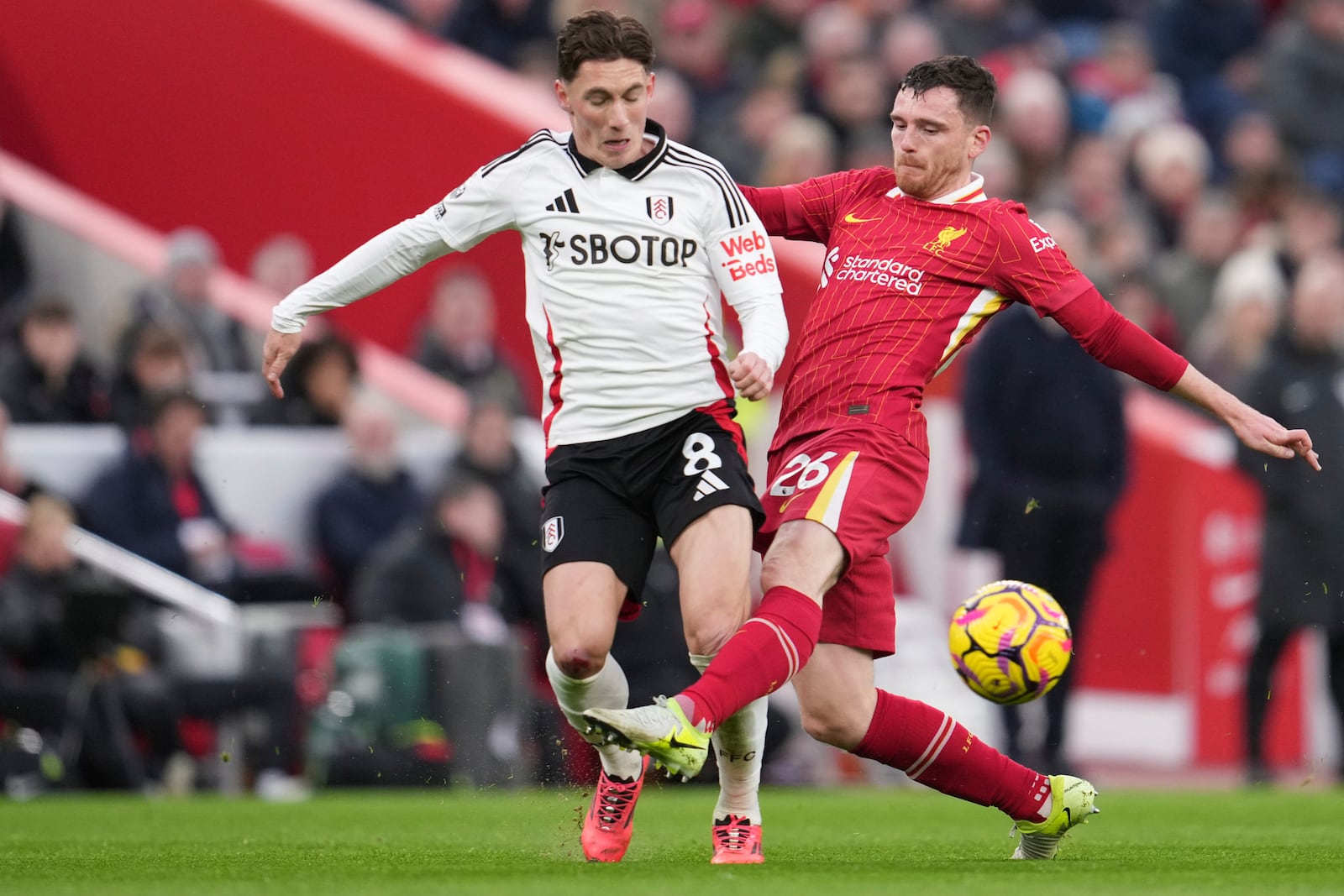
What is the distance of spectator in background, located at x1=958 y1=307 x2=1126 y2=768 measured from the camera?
1077 cm

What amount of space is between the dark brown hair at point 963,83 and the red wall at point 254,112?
706 cm

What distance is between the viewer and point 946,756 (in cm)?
630

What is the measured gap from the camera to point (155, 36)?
13.5m

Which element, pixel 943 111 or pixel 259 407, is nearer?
pixel 943 111

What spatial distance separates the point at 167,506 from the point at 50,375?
3.83 feet

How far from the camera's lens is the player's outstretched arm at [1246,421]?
6.05 m

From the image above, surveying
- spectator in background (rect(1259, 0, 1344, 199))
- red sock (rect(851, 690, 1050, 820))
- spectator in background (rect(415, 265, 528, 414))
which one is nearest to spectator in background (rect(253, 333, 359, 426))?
spectator in background (rect(415, 265, 528, 414))

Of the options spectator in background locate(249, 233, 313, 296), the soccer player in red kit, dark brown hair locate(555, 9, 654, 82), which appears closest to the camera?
dark brown hair locate(555, 9, 654, 82)

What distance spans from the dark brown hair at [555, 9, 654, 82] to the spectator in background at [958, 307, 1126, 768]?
5.05 m

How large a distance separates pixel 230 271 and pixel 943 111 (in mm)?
8136

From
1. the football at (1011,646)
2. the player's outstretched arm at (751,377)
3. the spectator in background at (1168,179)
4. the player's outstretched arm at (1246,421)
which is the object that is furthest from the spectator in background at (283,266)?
the player's outstretched arm at (1246,421)

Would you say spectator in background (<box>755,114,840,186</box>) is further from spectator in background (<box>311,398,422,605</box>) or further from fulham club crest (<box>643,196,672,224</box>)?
fulham club crest (<box>643,196,672,224</box>)

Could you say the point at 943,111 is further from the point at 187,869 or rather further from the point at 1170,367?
the point at 187,869

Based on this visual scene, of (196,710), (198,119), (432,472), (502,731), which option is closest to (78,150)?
(198,119)
